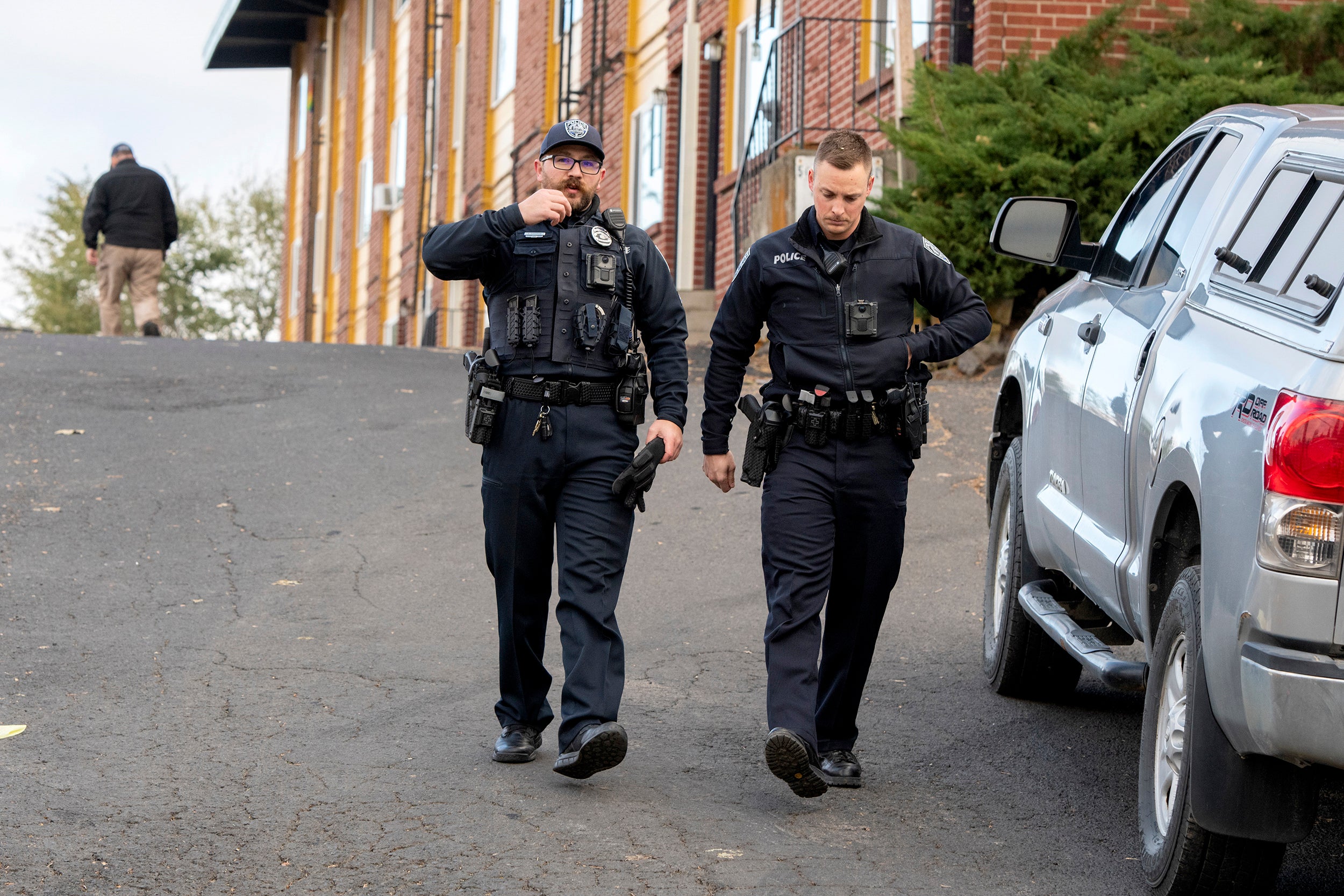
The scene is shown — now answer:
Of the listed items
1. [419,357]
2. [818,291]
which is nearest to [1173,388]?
[818,291]

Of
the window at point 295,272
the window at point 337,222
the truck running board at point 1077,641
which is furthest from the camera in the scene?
the window at point 295,272

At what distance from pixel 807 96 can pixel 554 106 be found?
10334 millimetres

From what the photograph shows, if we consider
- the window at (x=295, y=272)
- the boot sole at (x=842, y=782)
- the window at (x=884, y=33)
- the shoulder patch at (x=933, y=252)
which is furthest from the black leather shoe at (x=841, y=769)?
the window at (x=295, y=272)

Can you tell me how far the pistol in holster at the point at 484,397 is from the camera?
5156 millimetres

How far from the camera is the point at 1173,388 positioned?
4164mm

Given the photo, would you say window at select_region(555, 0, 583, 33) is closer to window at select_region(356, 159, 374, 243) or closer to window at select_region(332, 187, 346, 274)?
window at select_region(356, 159, 374, 243)

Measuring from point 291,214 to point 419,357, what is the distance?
33346 mm

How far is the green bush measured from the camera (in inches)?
472

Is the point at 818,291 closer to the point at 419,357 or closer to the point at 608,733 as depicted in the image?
the point at 608,733

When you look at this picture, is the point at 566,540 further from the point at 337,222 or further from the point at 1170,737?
the point at 337,222

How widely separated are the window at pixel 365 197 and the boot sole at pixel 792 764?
33.6 m

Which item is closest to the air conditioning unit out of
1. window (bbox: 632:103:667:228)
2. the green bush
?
window (bbox: 632:103:667:228)

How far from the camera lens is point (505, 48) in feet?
98.2

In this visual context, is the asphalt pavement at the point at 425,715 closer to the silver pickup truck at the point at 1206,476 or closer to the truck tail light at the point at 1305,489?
the silver pickup truck at the point at 1206,476
